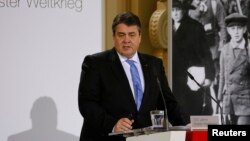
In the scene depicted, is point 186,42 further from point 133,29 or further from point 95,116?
point 95,116

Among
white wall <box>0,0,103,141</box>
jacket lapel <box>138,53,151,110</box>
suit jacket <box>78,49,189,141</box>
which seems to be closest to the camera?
suit jacket <box>78,49,189,141</box>

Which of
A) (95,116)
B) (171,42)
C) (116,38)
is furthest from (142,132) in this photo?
(171,42)

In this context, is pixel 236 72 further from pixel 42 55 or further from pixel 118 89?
pixel 118 89

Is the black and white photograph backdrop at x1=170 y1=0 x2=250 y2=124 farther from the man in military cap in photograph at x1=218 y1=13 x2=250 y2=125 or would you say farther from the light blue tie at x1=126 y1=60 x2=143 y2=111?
the light blue tie at x1=126 y1=60 x2=143 y2=111

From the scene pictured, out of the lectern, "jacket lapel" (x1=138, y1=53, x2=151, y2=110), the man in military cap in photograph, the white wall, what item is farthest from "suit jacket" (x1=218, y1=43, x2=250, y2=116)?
the lectern

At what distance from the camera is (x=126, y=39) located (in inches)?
142

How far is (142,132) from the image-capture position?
2.86m

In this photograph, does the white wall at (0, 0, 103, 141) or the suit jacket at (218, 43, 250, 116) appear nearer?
the white wall at (0, 0, 103, 141)

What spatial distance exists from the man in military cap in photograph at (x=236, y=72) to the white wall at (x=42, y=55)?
1.07m

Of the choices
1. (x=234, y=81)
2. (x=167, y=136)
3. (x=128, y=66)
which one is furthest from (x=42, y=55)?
(x=167, y=136)

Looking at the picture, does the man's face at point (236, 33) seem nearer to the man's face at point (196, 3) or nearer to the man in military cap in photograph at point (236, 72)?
the man in military cap in photograph at point (236, 72)

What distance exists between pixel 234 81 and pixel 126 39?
167 cm

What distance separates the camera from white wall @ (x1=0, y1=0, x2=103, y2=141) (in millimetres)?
4496

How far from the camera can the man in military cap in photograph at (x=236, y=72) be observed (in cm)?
Result: 496
